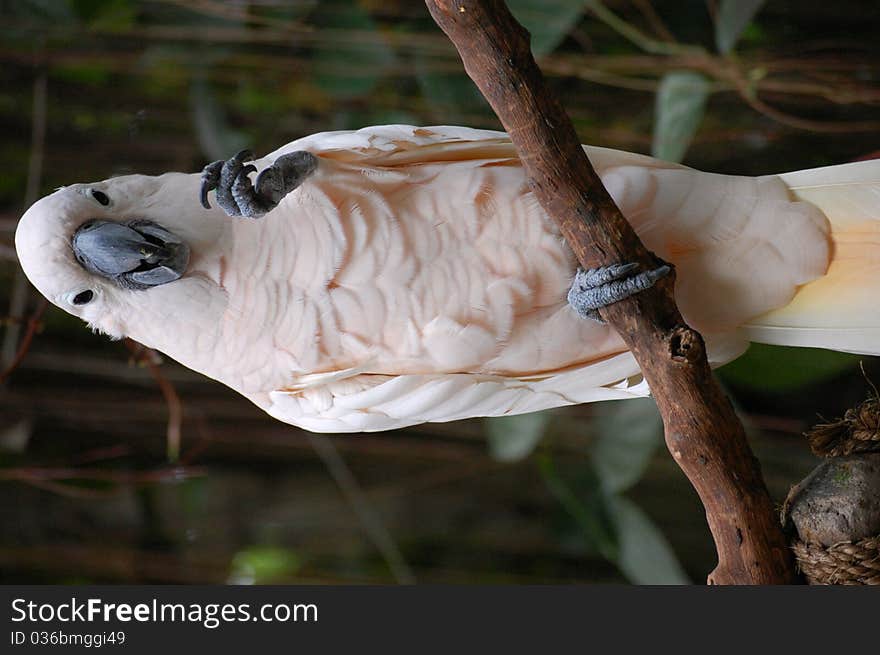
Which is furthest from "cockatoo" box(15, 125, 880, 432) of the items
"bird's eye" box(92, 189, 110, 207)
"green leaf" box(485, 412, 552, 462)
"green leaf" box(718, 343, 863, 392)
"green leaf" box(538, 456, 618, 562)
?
"green leaf" box(538, 456, 618, 562)

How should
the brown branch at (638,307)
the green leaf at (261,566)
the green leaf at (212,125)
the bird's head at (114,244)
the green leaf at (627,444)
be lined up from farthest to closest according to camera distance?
the green leaf at (261,566) → the green leaf at (212,125) → the green leaf at (627,444) → the bird's head at (114,244) → the brown branch at (638,307)

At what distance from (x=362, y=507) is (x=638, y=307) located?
1.50 metres

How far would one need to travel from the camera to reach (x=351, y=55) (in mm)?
1694

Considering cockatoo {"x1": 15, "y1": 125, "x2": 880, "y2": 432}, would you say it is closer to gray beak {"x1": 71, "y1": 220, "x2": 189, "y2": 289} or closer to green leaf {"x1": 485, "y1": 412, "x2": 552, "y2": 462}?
gray beak {"x1": 71, "y1": 220, "x2": 189, "y2": 289}

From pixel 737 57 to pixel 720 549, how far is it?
52.0 inches

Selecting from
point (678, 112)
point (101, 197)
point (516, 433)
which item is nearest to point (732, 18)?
point (678, 112)

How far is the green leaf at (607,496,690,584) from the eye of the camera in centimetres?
156

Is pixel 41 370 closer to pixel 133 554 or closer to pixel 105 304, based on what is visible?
pixel 133 554

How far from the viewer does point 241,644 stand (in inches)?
37.8

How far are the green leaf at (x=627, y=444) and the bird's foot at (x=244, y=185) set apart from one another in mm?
1016

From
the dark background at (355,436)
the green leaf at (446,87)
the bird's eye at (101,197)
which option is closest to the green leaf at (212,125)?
the dark background at (355,436)

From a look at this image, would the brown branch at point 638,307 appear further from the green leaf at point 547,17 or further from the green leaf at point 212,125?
the green leaf at point 212,125

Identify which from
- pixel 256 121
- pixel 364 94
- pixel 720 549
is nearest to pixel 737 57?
pixel 364 94

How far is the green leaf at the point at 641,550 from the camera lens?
5.11ft
